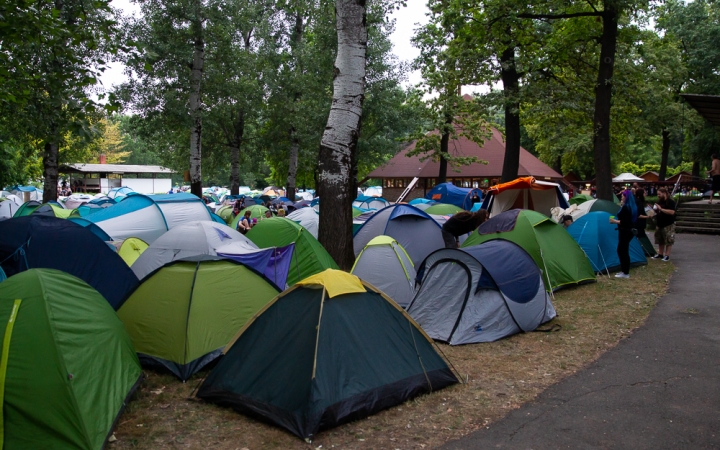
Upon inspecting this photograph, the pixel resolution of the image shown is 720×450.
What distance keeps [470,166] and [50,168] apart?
79.7ft

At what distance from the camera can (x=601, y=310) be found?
884 centimetres

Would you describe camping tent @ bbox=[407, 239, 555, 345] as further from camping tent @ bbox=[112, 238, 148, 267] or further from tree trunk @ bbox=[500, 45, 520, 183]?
tree trunk @ bbox=[500, 45, 520, 183]

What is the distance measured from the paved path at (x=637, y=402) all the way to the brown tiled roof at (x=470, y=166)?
88.9 feet

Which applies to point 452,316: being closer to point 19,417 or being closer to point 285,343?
point 285,343

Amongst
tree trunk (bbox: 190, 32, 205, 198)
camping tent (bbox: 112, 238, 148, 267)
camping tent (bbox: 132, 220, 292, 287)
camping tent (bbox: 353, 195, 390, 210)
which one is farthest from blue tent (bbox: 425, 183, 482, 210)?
camping tent (bbox: 132, 220, 292, 287)

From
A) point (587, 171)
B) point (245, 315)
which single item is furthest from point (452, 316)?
point (587, 171)

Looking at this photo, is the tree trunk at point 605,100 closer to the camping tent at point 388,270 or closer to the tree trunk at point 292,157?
the camping tent at point 388,270

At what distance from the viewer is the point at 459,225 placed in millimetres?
10875

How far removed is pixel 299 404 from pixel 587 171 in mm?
49838

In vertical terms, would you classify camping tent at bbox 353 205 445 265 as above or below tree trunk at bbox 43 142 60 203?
below

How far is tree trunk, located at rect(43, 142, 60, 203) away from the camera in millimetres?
18094

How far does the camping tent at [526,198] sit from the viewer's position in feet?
54.3

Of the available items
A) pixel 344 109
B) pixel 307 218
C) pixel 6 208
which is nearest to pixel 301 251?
pixel 344 109

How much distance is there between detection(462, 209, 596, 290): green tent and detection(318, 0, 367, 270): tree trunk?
3.46 metres
